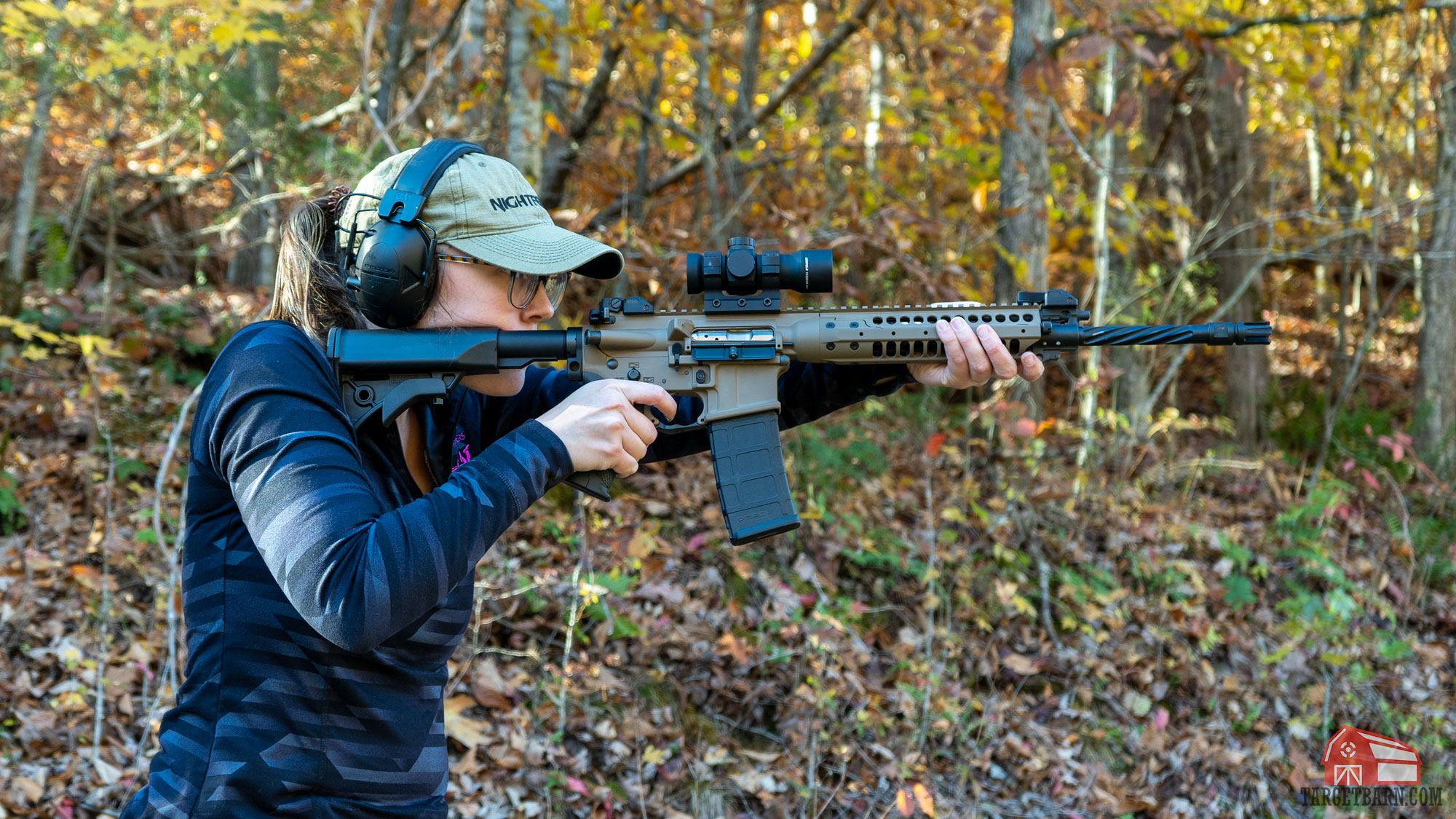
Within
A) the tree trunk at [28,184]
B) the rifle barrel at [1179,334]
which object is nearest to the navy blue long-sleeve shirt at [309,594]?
the rifle barrel at [1179,334]

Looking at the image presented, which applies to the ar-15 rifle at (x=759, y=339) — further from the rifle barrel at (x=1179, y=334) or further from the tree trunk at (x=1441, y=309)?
the tree trunk at (x=1441, y=309)

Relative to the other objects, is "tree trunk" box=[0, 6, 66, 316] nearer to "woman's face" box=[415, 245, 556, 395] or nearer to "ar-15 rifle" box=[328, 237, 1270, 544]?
"woman's face" box=[415, 245, 556, 395]

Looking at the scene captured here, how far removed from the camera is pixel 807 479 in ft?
21.4

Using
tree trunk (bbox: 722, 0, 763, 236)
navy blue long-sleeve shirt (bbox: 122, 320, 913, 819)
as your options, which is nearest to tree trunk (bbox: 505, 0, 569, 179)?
tree trunk (bbox: 722, 0, 763, 236)

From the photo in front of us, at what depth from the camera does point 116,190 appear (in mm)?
8859

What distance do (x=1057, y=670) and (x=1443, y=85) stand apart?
7119mm

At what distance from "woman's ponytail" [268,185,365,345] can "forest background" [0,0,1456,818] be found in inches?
99.3

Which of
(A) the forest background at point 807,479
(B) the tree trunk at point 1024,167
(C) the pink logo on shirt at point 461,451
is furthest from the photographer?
(B) the tree trunk at point 1024,167

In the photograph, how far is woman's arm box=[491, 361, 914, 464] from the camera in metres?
2.89

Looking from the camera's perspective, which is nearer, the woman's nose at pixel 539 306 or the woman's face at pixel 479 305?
the woman's face at pixel 479 305

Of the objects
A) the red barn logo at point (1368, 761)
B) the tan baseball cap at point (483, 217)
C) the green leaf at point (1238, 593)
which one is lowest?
the red barn logo at point (1368, 761)

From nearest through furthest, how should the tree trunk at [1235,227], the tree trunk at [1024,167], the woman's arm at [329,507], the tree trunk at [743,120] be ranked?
the woman's arm at [329,507], the tree trunk at [1024,167], the tree trunk at [743,120], the tree trunk at [1235,227]

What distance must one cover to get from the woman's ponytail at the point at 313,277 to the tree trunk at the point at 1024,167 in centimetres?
465

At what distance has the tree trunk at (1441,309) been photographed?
28.0ft
